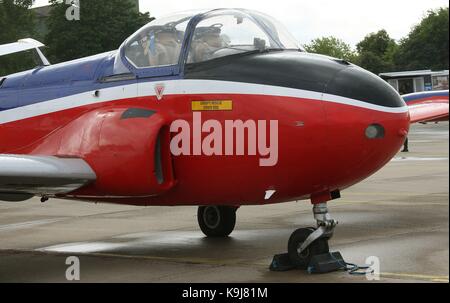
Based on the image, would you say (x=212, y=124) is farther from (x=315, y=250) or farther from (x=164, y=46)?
(x=315, y=250)

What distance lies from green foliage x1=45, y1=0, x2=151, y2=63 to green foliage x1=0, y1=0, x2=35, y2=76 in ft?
5.18

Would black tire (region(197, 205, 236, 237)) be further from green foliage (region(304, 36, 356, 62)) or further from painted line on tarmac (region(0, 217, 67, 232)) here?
green foliage (region(304, 36, 356, 62))

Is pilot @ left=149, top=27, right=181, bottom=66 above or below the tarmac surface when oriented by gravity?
above

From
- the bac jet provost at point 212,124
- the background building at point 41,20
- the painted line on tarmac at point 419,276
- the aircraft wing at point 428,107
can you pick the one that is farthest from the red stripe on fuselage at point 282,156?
the background building at point 41,20

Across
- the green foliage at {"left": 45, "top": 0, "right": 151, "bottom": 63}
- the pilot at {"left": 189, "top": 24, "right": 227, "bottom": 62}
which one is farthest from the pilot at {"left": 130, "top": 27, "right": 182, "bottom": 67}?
the green foliage at {"left": 45, "top": 0, "right": 151, "bottom": 63}

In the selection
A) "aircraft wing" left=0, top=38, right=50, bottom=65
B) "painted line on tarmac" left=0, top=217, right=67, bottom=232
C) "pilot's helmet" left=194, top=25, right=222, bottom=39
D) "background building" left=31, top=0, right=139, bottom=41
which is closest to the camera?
"pilot's helmet" left=194, top=25, right=222, bottom=39

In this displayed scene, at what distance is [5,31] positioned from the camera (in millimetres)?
45219

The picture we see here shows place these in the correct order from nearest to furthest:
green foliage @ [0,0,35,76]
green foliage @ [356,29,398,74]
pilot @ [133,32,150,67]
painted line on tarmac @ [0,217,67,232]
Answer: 1. pilot @ [133,32,150,67]
2. painted line on tarmac @ [0,217,67,232]
3. green foliage @ [0,0,35,76]
4. green foliage @ [356,29,398,74]

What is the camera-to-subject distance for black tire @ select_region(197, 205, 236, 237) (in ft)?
37.7

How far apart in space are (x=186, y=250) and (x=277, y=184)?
2.59 m

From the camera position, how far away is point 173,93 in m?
8.80

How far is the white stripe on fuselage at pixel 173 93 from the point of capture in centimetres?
781
